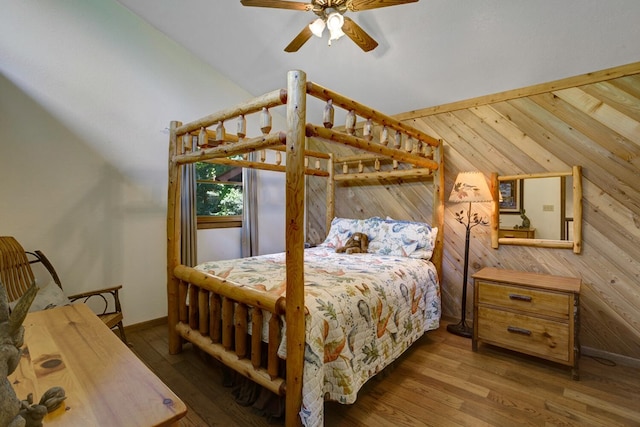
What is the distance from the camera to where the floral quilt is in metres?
1.53

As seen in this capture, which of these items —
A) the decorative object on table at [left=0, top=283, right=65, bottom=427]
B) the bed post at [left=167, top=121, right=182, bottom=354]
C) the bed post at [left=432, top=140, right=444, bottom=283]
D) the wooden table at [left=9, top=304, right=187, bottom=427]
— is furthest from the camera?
the bed post at [left=432, top=140, right=444, bottom=283]

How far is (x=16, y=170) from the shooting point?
226 centimetres

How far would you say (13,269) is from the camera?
2.00m

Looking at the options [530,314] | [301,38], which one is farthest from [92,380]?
[530,314]

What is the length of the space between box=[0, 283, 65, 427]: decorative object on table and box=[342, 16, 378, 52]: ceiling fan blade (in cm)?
204

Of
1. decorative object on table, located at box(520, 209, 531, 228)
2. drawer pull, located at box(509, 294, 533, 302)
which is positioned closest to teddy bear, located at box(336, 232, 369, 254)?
drawer pull, located at box(509, 294, 533, 302)

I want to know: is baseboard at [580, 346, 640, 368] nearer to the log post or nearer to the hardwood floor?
the hardwood floor

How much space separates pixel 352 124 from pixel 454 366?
1.88 meters

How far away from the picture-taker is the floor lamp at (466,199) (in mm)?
2586

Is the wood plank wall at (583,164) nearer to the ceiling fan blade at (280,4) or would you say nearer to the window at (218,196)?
the ceiling fan blade at (280,4)

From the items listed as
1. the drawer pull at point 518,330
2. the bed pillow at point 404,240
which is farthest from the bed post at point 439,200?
the drawer pull at point 518,330

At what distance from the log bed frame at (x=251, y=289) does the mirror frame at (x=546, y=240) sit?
694mm

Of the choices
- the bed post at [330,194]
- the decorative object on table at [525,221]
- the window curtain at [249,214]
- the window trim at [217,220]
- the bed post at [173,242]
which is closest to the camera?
the bed post at [173,242]

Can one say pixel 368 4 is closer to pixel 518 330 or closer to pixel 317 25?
pixel 317 25
